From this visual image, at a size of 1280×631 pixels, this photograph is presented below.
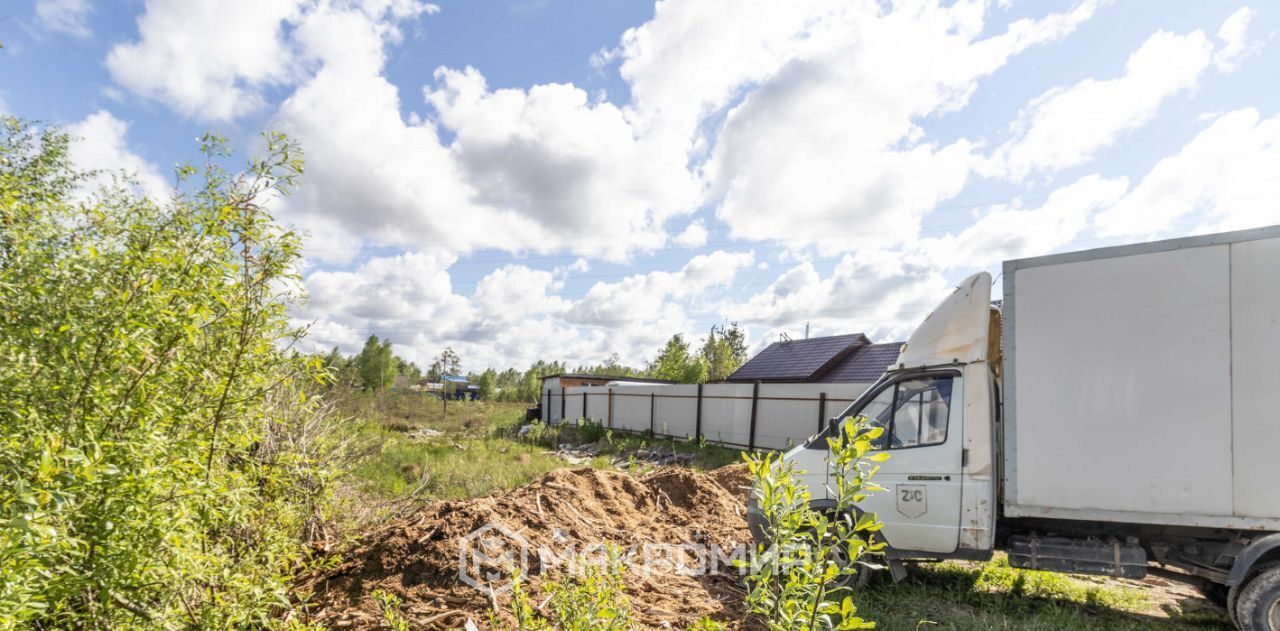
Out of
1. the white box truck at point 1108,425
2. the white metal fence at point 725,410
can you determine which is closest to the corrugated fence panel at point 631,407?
the white metal fence at point 725,410

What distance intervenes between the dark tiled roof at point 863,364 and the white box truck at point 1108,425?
15.9 metres

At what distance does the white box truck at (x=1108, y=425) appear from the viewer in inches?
154

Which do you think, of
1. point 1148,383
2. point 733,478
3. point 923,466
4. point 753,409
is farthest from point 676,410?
point 1148,383

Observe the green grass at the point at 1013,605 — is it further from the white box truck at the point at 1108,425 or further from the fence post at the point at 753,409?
the fence post at the point at 753,409

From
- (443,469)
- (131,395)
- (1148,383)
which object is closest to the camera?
(131,395)

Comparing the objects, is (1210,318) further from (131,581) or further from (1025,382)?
(131,581)

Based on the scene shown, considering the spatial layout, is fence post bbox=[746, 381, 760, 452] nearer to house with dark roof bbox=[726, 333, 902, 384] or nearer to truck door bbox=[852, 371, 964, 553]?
house with dark roof bbox=[726, 333, 902, 384]

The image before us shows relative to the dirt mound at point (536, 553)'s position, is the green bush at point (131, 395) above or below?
above

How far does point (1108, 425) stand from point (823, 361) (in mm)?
18923

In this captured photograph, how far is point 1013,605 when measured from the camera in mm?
5180

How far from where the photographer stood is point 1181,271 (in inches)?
164

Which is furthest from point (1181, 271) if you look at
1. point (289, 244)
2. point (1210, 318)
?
point (289, 244)

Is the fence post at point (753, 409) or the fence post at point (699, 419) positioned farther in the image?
the fence post at point (699, 419)

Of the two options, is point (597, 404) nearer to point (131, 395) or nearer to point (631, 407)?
point (631, 407)
